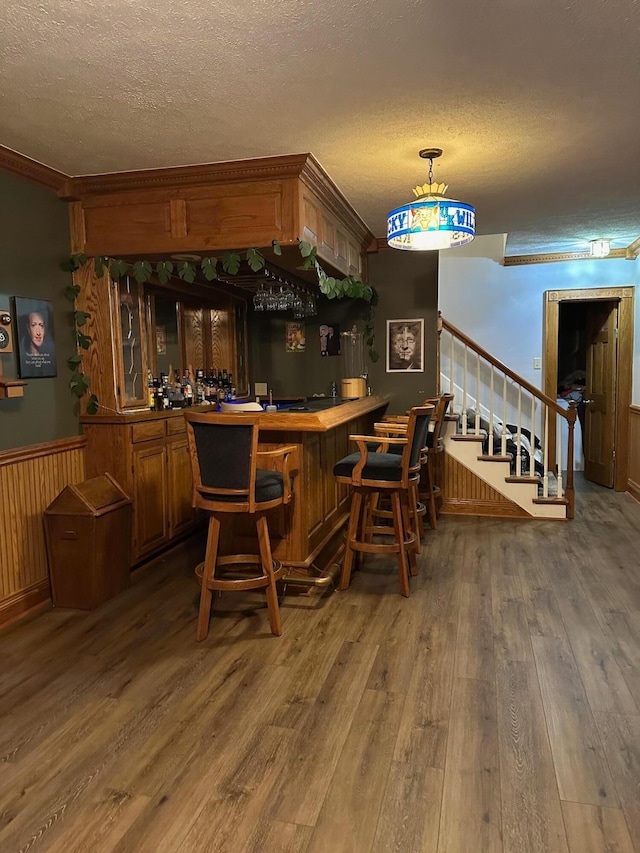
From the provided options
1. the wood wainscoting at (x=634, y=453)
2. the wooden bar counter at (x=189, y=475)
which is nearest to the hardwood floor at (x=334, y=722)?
the wooden bar counter at (x=189, y=475)

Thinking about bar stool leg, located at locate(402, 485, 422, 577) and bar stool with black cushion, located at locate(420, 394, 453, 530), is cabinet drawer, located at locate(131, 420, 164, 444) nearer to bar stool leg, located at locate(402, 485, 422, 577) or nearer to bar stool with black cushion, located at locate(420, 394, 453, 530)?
bar stool leg, located at locate(402, 485, 422, 577)

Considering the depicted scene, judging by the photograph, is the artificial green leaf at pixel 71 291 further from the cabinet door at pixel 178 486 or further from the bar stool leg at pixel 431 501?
the bar stool leg at pixel 431 501

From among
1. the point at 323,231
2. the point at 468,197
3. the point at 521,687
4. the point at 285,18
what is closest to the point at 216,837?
the point at 521,687

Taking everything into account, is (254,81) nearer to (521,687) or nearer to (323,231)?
(323,231)

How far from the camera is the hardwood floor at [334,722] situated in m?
1.72

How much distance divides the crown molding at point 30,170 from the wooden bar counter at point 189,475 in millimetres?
1373

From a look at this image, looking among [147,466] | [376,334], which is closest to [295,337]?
[376,334]

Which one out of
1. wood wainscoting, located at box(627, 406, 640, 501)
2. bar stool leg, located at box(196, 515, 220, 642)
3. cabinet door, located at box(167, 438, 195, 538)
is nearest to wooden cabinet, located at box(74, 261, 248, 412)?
cabinet door, located at box(167, 438, 195, 538)

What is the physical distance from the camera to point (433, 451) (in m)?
4.63

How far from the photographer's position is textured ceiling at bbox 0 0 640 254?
189 cm

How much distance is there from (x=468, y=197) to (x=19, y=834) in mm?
4063

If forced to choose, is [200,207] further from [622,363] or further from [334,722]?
[622,363]

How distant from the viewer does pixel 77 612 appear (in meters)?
3.23

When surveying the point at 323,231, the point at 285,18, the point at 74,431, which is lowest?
the point at 74,431
